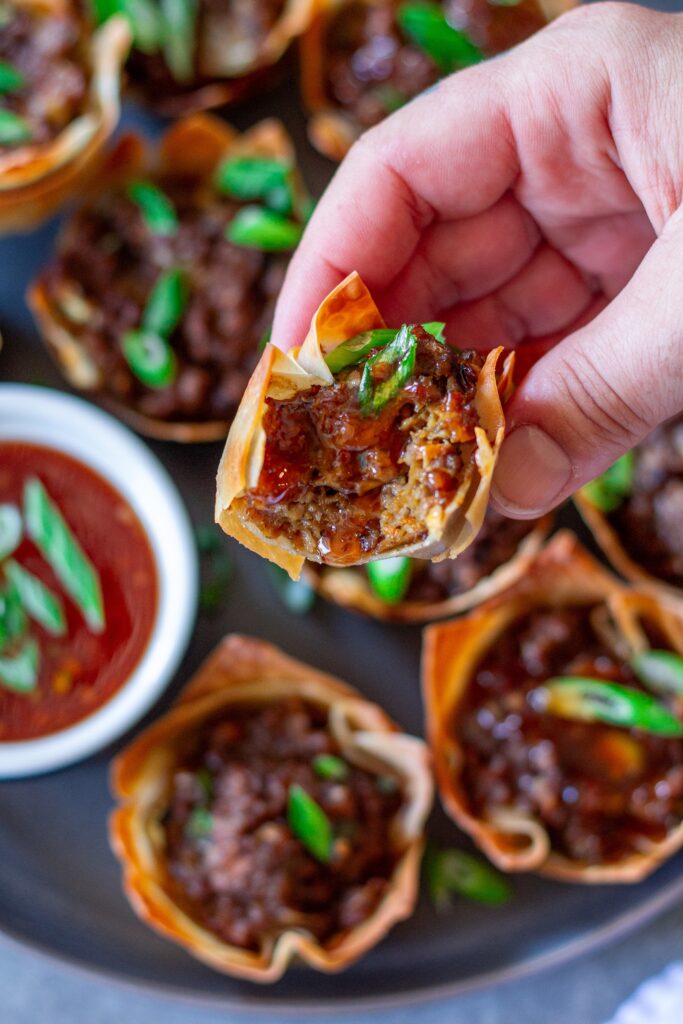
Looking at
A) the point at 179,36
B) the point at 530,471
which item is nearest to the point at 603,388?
the point at 530,471

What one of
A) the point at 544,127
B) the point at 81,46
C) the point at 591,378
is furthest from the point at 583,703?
the point at 81,46

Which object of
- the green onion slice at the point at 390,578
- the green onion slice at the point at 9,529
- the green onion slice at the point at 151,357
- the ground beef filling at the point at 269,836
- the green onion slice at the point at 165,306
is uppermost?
the green onion slice at the point at 165,306

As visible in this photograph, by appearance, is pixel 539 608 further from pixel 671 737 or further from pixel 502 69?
pixel 502 69

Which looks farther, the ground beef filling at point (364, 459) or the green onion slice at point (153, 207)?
the green onion slice at point (153, 207)

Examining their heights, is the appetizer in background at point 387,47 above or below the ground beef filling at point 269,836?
above

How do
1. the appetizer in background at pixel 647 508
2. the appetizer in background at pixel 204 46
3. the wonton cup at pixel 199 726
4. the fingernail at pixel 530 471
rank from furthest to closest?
1. the appetizer in background at pixel 204 46
2. the appetizer in background at pixel 647 508
3. the wonton cup at pixel 199 726
4. the fingernail at pixel 530 471

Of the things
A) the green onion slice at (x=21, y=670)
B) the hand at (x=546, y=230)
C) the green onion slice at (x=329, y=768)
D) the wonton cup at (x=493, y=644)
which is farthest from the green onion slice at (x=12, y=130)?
the green onion slice at (x=329, y=768)

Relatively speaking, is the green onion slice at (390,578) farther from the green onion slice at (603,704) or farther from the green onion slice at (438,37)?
the green onion slice at (438,37)

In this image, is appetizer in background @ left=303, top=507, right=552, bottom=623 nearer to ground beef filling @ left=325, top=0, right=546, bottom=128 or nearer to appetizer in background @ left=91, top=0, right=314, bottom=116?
ground beef filling @ left=325, top=0, right=546, bottom=128

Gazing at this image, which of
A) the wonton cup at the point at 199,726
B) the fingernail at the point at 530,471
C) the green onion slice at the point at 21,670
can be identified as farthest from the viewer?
the green onion slice at the point at 21,670
